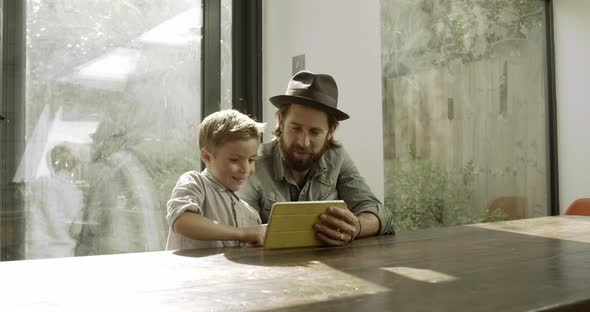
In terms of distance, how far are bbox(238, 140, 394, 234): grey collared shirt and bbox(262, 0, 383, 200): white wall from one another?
1.22 metres

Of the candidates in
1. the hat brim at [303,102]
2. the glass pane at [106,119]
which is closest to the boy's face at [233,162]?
the hat brim at [303,102]

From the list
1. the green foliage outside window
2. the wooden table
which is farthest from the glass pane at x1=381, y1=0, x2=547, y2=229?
the wooden table

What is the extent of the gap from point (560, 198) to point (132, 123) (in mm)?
3689

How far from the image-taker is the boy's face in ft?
6.51

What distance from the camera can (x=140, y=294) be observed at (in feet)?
3.19

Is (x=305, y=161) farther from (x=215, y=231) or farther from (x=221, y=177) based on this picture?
(x=215, y=231)

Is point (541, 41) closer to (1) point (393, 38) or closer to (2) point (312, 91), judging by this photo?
(1) point (393, 38)

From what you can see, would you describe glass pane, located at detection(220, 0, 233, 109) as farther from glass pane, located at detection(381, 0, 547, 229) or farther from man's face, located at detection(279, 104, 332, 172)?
man's face, located at detection(279, 104, 332, 172)

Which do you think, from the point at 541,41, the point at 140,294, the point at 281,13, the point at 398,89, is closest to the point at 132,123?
the point at 281,13

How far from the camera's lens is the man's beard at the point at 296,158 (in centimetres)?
234

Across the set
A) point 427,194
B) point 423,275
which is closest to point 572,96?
point 427,194

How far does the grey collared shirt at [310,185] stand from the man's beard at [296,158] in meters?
0.02

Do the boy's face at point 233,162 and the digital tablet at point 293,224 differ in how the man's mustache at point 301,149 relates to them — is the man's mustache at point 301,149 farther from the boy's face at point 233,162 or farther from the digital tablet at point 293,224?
the digital tablet at point 293,224

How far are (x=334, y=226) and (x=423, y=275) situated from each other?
1.80 ft
